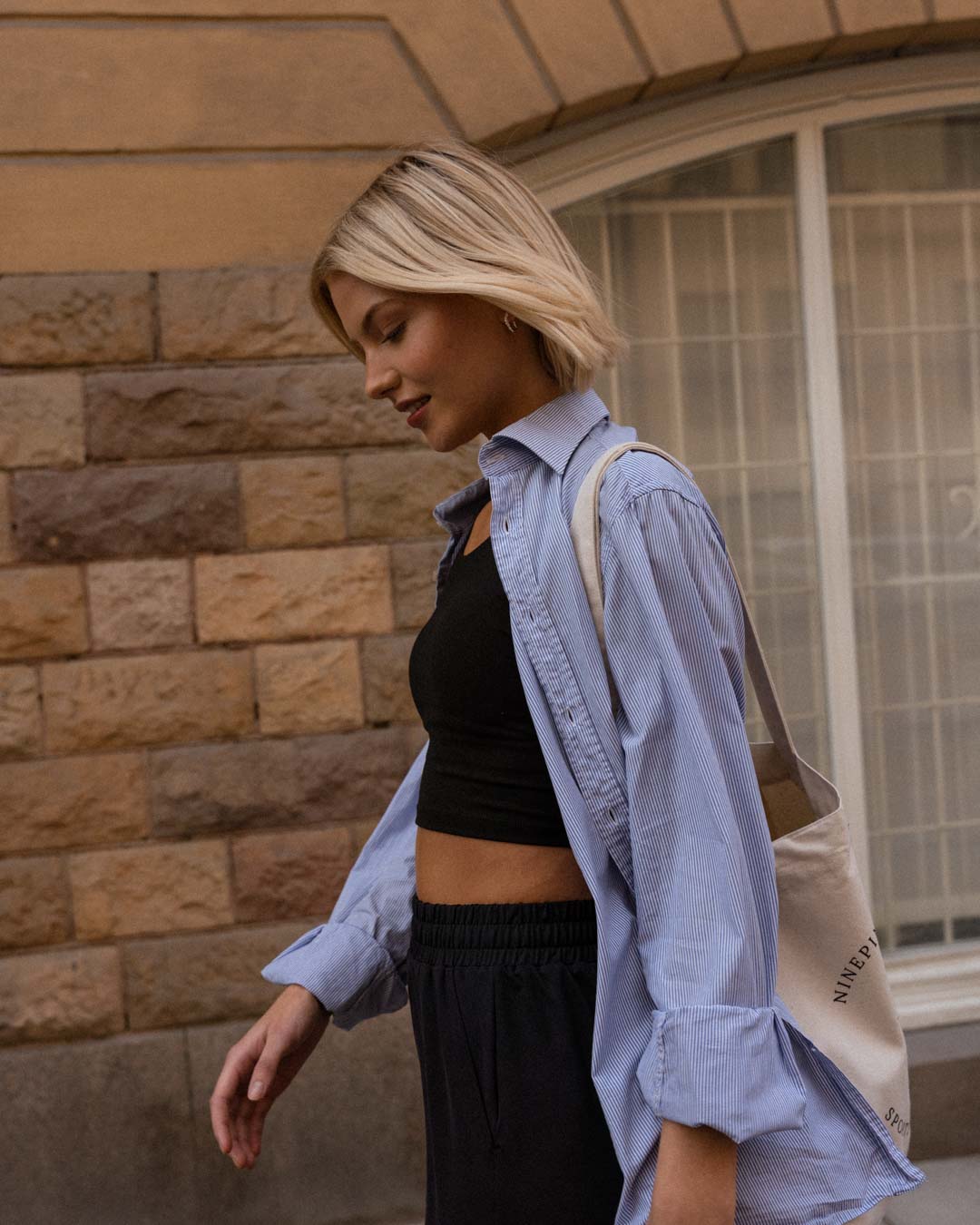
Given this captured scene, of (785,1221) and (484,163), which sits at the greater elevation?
(484,163)

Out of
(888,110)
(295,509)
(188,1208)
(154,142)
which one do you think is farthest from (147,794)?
(888,110)

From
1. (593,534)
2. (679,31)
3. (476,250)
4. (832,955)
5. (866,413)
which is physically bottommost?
(832,955)

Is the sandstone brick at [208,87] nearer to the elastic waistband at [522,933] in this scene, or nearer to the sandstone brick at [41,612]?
the sandstone brick at [41,612]

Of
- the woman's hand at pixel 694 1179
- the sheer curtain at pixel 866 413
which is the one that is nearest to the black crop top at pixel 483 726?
the woman's hand at pixel 694 1179

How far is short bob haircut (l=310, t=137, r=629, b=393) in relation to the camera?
1.41 m

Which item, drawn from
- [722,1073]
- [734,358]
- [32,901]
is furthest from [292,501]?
[722,1073]

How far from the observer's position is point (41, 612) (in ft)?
11.3

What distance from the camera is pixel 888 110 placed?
3896 millimetres

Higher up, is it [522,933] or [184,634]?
[184,634]

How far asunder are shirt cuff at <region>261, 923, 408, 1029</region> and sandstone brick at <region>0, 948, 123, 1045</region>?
1968 mm

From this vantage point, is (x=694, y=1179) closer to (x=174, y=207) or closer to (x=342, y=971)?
(x=342, y=971)

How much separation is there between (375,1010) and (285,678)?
6.17 ft

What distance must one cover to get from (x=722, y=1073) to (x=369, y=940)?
69 cm

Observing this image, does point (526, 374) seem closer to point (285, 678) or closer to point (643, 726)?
point (643, 726)
